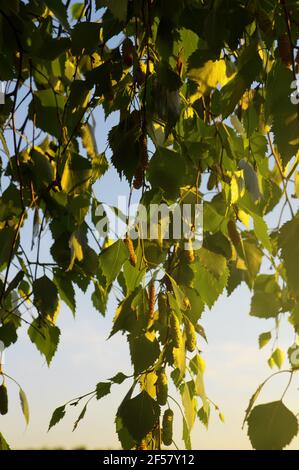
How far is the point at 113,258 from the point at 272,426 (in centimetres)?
38

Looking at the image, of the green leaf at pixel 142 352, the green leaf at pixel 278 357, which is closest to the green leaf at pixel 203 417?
the green leaf at pixel 142 352

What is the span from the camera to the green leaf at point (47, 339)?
4.86ft

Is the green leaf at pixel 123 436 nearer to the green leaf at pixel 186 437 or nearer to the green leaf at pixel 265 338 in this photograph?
the green leaf at pixel 186 437

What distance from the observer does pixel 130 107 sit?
3.51 feet

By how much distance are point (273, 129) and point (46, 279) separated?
2.21 ft

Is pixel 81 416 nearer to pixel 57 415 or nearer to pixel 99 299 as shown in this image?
pixel 57 415

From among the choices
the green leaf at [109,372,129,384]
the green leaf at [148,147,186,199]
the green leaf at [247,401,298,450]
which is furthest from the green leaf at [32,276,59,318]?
the green leaf at [247,401,298,450]

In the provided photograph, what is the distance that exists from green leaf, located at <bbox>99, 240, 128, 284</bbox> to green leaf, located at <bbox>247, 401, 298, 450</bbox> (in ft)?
1.13

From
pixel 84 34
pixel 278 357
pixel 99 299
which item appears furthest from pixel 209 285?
pixel 278 357

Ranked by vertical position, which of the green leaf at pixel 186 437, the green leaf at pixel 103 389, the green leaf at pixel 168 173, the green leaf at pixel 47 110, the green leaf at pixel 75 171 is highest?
the green leaf at pixel 47 110

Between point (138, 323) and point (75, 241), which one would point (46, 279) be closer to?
point (75, 241)

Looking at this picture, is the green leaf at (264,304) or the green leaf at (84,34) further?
the green leaf at (264,304)

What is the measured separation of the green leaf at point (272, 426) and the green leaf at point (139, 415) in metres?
0.19
